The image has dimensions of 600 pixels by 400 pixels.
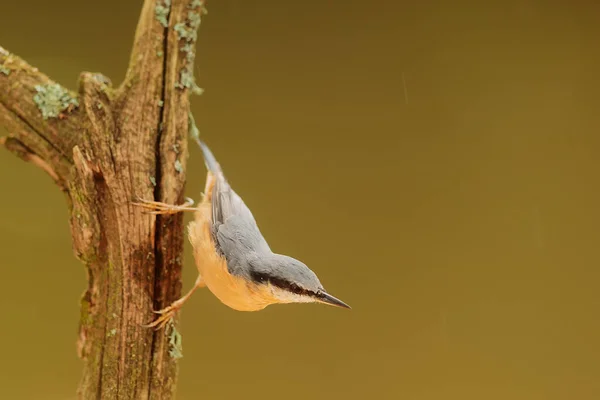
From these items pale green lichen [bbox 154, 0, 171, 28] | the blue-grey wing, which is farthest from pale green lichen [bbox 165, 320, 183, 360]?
pale green lichen [bbox 154, 0, 171, 28]

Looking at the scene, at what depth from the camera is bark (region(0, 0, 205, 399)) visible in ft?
5.55

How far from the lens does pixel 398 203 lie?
2.70 metres

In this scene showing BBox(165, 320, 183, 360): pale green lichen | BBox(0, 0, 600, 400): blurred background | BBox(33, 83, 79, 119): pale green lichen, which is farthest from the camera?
BBox(0, 0, 600, 400): blurred background

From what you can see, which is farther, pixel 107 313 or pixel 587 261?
pixel 587 261

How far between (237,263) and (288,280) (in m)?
0.20

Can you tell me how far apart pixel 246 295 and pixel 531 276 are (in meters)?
1.54

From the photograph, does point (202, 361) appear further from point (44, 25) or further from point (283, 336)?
point (44, 25)

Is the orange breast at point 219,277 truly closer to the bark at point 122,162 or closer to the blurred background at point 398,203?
the bark at point 122,162

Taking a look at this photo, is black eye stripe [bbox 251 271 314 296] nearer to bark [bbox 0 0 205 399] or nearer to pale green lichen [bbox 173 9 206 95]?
bark [bbox 0 0 205 399]

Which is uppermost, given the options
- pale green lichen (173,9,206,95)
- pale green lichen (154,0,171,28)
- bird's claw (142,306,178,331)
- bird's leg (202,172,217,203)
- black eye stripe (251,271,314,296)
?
pale green lichen (154,0,171,28)

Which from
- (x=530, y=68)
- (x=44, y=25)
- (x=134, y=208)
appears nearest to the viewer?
(x=134, y=208)

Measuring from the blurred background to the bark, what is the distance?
0.83 m

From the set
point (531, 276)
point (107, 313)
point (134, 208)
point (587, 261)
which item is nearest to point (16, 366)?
point (107, 313)

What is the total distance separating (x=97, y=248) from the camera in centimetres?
176
